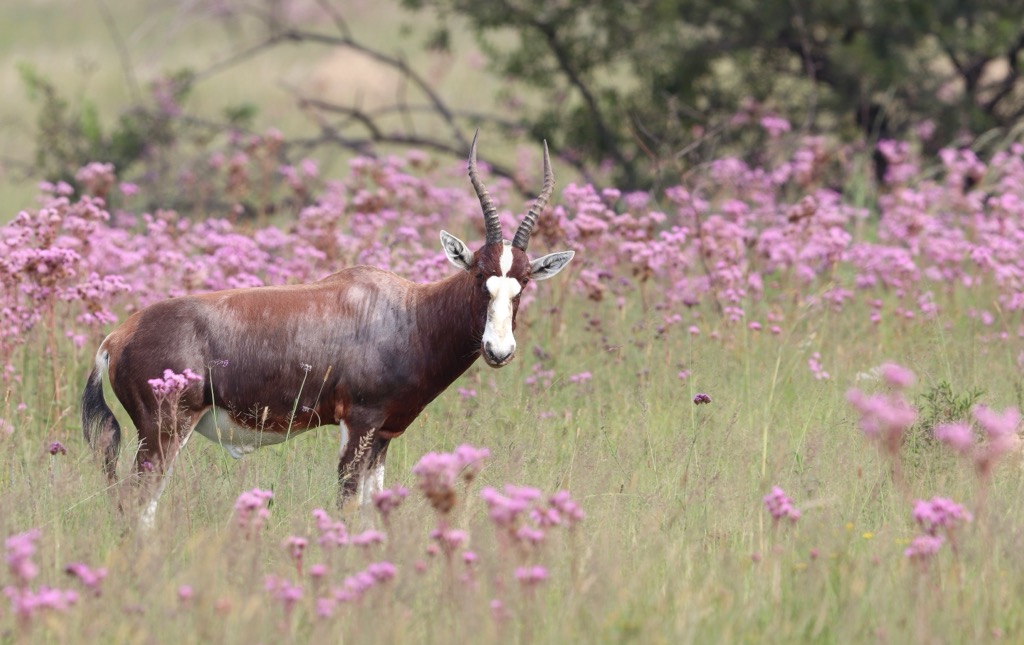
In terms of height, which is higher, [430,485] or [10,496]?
[430,485]

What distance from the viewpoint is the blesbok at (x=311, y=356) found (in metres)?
6.27

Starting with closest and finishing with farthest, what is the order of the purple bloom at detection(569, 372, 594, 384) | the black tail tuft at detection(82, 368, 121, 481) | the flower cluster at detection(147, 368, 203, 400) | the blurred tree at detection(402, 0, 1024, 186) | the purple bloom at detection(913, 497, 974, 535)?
1. the purple bloom at detection(913, 497, 974, 535)
2. the flower cluster at detection(147, 368, 203, 400)
3. the black tail tuft at detection(82, 368, 121, 481)
4. the purple bloom at detection(569, 372, 594, 384)
5. the blurred tree at detection(402, 0, 1024, 186)

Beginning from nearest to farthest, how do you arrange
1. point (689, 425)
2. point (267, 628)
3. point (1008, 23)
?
point (267, 628) < point (689, 425) < point (1008, 23)

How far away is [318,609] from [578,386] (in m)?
4.29

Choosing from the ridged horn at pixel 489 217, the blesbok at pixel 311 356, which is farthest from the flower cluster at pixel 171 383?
the ridged horn at pixel 489 217

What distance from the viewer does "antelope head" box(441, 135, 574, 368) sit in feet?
20.0

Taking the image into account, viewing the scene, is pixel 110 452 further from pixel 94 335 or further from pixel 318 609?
pixel 318 609

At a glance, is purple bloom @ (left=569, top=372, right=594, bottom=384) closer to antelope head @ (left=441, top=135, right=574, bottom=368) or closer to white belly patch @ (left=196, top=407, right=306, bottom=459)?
antelope head @ (left=441, top=135, right=574, bottom=368)

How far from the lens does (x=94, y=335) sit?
8109mm

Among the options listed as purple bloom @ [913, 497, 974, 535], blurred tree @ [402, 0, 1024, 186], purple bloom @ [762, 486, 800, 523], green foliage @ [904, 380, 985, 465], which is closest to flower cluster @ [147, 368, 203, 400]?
purple bloom @ [762, 486, 800, 523]

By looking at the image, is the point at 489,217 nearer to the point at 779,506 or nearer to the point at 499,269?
the point at 499,269

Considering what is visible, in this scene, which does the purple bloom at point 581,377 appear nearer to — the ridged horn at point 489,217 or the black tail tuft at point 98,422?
the ridged horn at point 489,217

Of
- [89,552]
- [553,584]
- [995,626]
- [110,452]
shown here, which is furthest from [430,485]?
[110,452]

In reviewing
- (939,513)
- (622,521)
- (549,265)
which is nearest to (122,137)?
(549,265)
